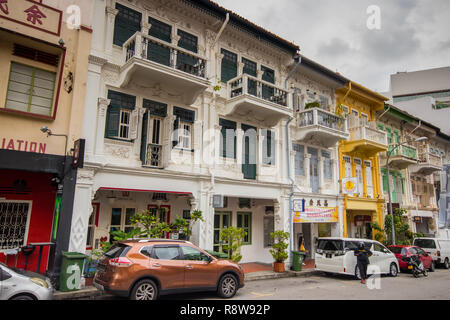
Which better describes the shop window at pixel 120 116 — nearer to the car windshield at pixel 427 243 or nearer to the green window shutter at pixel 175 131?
the green window shutter at pixel 175 131

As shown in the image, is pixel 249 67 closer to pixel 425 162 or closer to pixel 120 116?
pixel 120 116

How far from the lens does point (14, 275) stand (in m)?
6.68

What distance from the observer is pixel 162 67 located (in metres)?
11.4

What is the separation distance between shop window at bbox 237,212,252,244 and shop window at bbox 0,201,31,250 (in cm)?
965

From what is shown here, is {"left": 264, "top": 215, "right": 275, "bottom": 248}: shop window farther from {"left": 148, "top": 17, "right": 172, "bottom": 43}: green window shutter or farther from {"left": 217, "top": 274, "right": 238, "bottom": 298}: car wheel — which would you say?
{"left": 148, "top": 17, "right": 172, "bottom": 43}: green window shutter

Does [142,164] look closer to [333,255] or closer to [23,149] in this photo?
[23,149]

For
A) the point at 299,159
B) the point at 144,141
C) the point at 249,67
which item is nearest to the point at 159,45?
the point at 144,141

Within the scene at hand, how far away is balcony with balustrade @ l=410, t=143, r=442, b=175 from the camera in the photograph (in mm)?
26672

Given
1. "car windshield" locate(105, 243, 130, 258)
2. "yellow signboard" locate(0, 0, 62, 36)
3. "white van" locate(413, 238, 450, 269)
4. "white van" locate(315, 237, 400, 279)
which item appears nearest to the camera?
"car windshield" locate(105, 243, 130, 258)

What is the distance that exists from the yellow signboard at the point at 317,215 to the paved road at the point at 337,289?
3418mm

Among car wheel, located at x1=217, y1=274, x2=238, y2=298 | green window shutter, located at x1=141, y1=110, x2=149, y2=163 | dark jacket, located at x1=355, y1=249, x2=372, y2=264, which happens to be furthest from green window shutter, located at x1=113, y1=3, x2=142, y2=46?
dark jacket, located at x1=355, y1=249, x2=372, y2=264

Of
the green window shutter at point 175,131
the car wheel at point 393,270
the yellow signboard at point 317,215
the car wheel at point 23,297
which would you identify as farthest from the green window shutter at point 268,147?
the car wheel at point 23,297

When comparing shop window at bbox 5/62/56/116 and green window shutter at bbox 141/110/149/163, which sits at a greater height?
shop window at bbox 5/62/56/116
